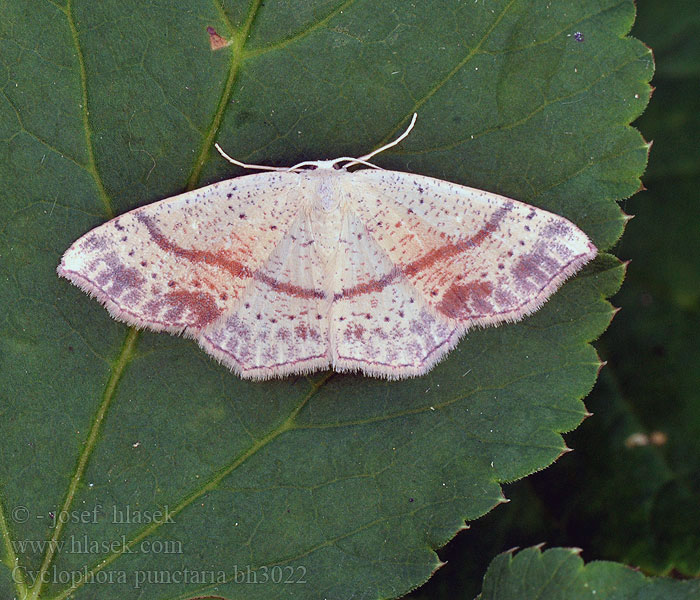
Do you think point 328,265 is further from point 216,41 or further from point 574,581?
point 574,581

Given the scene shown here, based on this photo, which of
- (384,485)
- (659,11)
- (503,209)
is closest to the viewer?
(503,209)

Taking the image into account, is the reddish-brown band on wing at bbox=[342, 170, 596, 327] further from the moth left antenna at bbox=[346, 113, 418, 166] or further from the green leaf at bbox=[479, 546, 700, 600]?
the green leaf at bbox=[479, 546, 700, 600]

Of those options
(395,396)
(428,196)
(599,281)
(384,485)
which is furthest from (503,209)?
(384,485)

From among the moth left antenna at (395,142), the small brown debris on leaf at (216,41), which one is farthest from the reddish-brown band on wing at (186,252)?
the small brown debris on leaf at (216,41)

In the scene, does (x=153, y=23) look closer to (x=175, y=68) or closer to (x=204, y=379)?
(x=175, y=68)

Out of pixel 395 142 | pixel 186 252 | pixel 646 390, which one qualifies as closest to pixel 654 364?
pixel 646 390

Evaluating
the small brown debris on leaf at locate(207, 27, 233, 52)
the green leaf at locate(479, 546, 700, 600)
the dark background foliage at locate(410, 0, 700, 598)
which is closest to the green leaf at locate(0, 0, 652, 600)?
the small brown debris on leaf at locate(207, 27, 233, 52)

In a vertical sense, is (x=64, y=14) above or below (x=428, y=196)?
above

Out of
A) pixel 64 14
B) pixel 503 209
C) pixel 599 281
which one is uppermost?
pixel 64 14
